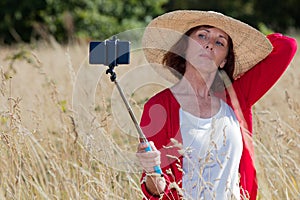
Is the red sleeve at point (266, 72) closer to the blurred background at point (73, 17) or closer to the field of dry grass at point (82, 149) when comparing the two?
the field of dry grass at point (82, 149)

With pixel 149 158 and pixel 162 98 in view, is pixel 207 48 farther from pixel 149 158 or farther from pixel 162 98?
pixel 149 158

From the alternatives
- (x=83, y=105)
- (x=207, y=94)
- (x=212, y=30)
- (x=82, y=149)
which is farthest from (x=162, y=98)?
(x=83, y=105)

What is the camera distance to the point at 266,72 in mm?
2938

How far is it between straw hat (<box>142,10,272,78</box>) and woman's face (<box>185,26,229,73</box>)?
0.03 meters

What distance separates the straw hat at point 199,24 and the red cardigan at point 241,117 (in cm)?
7

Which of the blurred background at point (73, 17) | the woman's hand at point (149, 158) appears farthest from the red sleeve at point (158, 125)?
the blurred background at point (73, 17)

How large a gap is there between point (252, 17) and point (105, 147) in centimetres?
1905

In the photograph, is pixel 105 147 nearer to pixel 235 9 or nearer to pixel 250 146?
pixel 250 146

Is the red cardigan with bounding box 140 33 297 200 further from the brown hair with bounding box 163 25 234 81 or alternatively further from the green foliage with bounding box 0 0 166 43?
the green foliage with bounding box 0 0 166 43

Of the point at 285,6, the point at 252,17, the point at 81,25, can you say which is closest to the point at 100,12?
the point at 81,25

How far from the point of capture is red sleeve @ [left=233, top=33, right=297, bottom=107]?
9.45 feet

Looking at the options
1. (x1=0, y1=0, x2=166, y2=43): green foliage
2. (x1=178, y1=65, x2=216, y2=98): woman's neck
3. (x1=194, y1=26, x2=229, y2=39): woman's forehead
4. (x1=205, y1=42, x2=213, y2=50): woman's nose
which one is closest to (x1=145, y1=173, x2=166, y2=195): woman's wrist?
(x1=178, y1=65, x2=216, y2=98): woman's neck

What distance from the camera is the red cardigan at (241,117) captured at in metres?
2.54

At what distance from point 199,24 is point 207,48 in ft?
0.56
